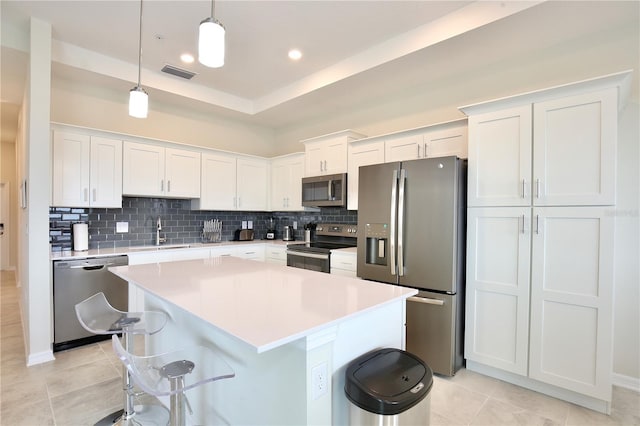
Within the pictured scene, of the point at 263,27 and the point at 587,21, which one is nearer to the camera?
the point at 587,21

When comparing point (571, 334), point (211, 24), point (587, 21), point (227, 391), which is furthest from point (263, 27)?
point (571, 334)

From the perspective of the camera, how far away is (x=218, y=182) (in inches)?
182

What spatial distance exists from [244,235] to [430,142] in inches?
122

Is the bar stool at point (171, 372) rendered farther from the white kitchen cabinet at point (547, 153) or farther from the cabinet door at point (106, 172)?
the cabinet door at point (106, 172)

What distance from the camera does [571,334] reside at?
228cm

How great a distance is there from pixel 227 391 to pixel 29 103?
3.07 meters

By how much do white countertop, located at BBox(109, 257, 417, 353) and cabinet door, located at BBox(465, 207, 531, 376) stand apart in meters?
1.28

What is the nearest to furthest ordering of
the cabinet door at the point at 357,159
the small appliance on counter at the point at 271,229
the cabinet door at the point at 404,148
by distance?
the cabinet door at the point at 404,148, the cabinet door at the point at 357,159, the small appliance on counter at the point at 271,229

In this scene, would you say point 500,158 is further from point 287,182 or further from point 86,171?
point 86,171

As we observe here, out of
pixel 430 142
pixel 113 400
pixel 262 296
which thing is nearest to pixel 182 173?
pixel 113 400

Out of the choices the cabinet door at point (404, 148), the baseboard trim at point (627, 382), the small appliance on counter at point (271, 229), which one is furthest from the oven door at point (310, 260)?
the baseboard trim at point (627, 382)

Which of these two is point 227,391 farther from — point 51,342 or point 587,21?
point 587,21

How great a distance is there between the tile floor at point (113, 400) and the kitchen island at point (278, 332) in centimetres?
87

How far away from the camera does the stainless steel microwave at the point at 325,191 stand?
13.1 feet
